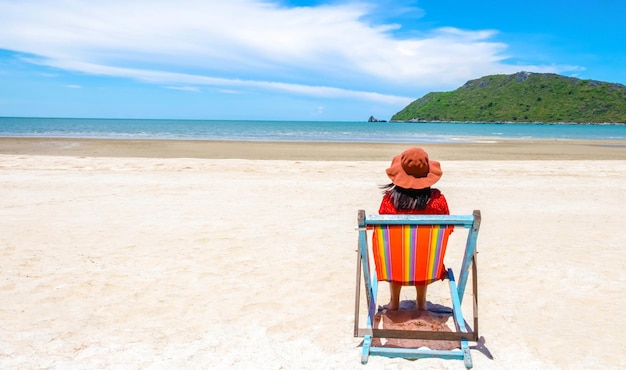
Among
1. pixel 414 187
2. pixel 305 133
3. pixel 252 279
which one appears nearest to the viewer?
pixel 414 187

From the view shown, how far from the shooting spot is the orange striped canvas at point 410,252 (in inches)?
131

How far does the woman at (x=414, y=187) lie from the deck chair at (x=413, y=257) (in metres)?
0.35

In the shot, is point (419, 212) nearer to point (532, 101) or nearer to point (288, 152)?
point (288, 152)

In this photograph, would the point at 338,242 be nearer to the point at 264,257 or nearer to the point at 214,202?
the point at 264,257

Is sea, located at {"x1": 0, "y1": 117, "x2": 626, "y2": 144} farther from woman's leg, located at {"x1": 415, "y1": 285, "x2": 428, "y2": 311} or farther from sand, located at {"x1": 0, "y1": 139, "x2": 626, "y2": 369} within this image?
woman's leg, located at {"x1": 415, "y1": 285, "x2": 428, "y2": 311}

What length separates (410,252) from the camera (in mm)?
3449

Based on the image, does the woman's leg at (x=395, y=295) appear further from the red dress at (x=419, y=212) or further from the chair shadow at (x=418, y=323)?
the red dress at (x=419, y=212)

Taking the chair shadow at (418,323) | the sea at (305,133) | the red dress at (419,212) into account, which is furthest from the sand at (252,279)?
the sea at (305,133)

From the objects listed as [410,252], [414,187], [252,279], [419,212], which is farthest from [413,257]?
[252,279]

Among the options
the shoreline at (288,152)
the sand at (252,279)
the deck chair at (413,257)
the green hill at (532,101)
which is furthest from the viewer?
the green hill at (532,101)

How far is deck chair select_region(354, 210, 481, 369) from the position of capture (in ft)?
10.7

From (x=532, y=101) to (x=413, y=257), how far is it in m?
162

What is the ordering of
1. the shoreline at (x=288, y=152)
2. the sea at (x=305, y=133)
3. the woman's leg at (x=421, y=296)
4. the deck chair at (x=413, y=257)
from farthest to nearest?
the sea at (x=305, y=133), the shoreline at (x=288, y=152), the woman's leg at (x=421, y=296), the deck chair at (x=413, y=257)

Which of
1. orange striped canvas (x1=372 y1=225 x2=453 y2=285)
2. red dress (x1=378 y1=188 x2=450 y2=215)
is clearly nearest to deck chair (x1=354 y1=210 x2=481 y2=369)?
orange striped canvas (x1=372 y1=225 x2=453 y2=285)
